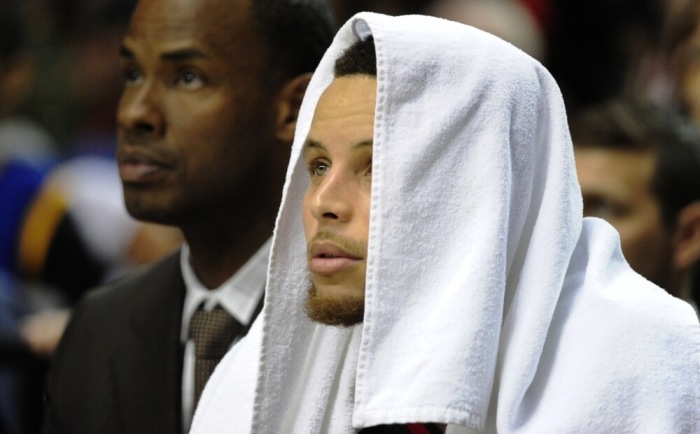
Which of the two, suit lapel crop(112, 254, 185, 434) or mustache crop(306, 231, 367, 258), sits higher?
mustache crop(306, 231, 367, 258)

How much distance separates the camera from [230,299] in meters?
3.18

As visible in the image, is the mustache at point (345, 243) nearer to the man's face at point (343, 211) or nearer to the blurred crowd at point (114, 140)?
the man's face at point (343, 211)

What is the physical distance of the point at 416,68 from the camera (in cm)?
235

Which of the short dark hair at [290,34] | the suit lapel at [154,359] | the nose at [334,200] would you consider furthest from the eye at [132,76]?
the nose at [334,200]

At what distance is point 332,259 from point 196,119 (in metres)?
0.86

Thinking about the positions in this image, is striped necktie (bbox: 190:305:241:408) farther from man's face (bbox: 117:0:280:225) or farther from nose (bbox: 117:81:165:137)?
nose (bbox: 117:81:165:137)

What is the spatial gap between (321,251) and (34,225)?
99.8 inches

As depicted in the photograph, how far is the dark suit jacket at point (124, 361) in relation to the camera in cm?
311

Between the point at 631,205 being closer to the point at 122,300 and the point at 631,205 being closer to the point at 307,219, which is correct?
the point at 122,300

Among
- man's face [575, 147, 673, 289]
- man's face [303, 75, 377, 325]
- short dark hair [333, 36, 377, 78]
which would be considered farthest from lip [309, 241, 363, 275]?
man's face [575, 147, 673, 289]

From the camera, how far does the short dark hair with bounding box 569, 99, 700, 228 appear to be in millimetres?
3715

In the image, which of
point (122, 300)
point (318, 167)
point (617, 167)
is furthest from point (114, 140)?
point (318, 167)

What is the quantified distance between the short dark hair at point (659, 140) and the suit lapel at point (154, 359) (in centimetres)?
123

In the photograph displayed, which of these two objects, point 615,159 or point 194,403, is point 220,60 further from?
point 615,159
